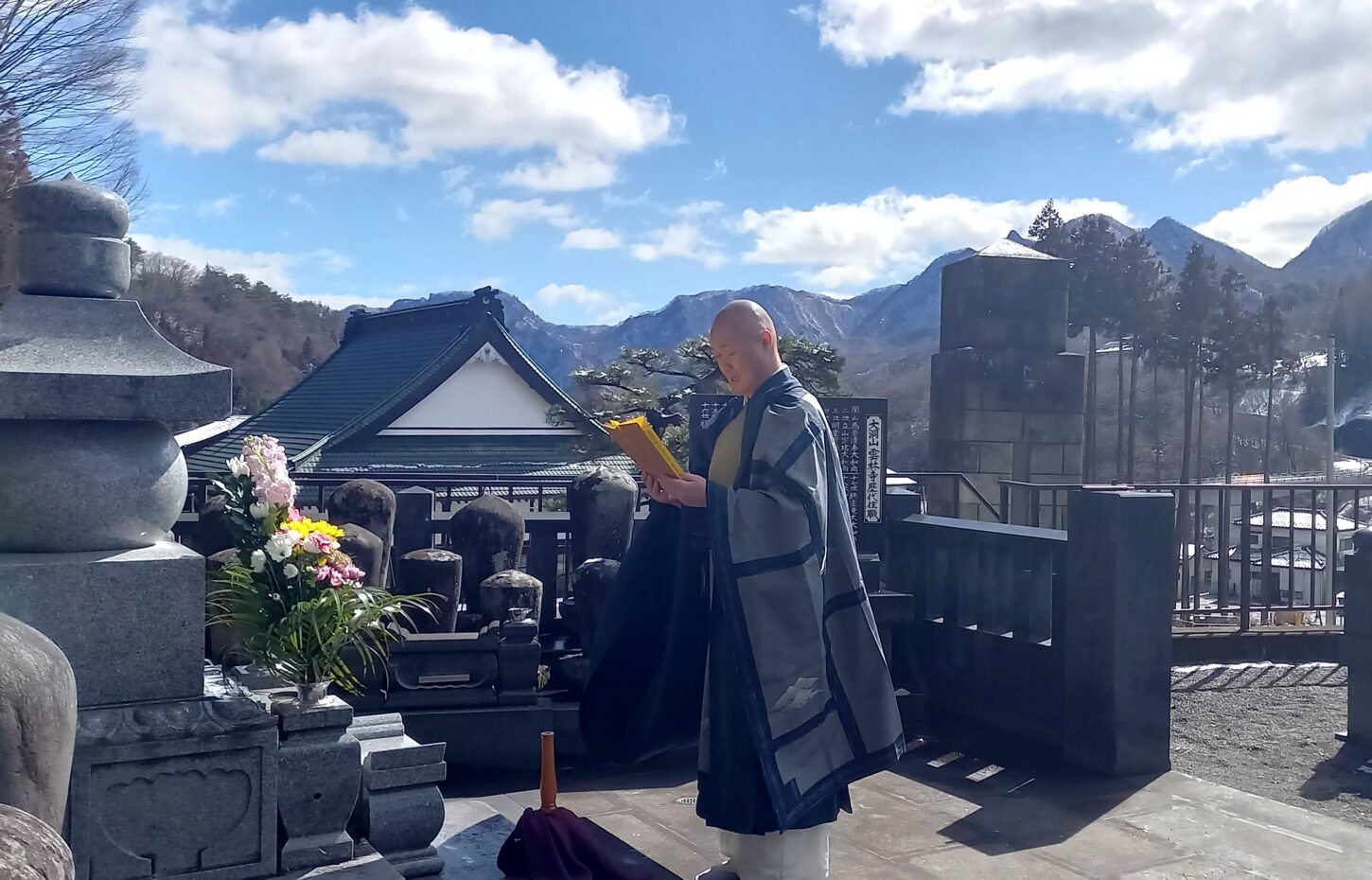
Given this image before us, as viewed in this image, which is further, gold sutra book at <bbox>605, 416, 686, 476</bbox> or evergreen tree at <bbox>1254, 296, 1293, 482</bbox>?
evergreen tree at <bbox>1254, 296, 1293, 482</bbox>

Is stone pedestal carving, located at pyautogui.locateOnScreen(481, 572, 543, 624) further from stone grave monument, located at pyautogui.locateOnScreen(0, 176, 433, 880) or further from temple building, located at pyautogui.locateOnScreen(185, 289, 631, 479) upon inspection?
temple building, located at pyautogui.locateOnScreen(185, 289, 631, 479)

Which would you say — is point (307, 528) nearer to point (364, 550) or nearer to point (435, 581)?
point (364, 550)

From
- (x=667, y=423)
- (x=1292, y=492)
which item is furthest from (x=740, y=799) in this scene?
(x=667, y=423)

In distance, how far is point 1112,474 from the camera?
40.1 m

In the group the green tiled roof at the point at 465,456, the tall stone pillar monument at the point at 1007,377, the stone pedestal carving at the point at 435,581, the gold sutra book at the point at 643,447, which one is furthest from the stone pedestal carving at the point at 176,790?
the green tiled roof at the point at 465,456

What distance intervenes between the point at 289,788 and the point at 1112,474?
39789mm

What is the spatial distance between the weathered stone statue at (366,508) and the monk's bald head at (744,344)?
369 centimetres

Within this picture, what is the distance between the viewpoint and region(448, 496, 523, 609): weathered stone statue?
289 inches

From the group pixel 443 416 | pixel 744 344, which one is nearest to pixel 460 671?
pixel 744 344

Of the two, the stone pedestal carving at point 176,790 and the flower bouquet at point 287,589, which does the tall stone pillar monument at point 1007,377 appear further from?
the stone pedestal carving at point 176,790

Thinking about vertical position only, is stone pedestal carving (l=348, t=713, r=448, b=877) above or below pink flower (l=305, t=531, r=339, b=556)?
below

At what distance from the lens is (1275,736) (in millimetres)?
6793

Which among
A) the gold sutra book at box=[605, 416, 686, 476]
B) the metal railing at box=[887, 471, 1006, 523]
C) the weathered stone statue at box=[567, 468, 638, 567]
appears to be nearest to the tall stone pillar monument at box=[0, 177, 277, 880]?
the gold sutra book at box=[605, 416, 686, 476]

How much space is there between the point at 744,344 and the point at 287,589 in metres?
1.87
